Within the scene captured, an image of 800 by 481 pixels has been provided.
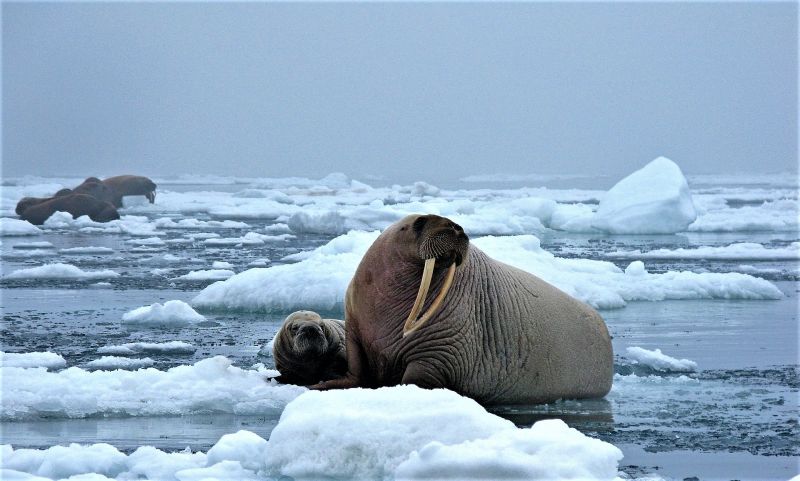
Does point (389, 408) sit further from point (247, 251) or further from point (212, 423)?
point (247, 251)

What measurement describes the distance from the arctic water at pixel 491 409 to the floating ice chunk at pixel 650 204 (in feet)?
0.85

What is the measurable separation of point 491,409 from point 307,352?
3.61 feet

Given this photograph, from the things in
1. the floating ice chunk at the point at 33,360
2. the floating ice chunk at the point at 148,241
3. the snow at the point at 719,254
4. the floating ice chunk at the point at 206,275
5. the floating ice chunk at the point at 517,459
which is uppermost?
the floating ice chunk at the point at 148,241

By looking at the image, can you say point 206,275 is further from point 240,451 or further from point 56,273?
point 240,451

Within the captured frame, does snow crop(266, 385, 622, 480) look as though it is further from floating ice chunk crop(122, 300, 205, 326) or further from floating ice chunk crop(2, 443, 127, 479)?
floating ice chunk crop(122, 300, 205, 326)

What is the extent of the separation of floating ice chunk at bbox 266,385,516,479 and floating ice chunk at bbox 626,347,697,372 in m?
2.74

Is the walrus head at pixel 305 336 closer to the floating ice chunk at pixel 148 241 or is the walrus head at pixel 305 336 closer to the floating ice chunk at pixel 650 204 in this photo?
the floating ice chunk at pixel 148 241

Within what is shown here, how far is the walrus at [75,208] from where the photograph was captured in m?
22.2

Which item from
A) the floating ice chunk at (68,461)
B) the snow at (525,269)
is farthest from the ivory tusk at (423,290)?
the snow at (525,269)

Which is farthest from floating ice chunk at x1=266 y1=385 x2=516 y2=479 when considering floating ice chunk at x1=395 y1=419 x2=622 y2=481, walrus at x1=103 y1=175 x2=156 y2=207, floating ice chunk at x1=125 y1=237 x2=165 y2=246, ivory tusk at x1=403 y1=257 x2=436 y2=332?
walrus at x1=103 y1=175 x2=156 y2=207

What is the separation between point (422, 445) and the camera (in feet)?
13.2

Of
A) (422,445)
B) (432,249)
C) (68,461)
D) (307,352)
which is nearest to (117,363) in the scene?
(307,352)

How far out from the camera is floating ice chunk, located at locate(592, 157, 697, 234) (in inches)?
740

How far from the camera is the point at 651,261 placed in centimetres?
1422
